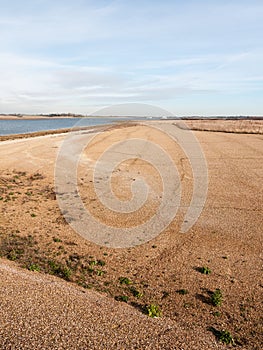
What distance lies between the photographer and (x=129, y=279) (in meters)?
8.79

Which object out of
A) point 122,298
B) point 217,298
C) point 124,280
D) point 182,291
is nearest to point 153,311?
point 122,298

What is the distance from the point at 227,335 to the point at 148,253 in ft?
14.1

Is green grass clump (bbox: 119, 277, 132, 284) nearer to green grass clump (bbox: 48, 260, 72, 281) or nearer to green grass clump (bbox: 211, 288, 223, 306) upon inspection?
green grass clump (bbox: 48, 260, 72, 281)

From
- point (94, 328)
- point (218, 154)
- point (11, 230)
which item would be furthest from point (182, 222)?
point (218, 154)

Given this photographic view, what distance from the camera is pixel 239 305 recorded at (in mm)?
7703

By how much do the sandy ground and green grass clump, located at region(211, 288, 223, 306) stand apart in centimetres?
13

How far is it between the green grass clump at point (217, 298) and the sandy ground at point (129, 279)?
125 mm

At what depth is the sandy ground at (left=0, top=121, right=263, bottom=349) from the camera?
6.17m

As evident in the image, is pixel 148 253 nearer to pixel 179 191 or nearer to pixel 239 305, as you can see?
pixel 239 305

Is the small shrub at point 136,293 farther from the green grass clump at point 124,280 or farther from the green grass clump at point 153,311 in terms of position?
the green grass clump at point 153,311

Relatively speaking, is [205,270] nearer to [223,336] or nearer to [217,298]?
[217,298]

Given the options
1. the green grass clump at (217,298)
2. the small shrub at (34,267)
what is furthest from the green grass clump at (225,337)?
the small shrub at (34,267)

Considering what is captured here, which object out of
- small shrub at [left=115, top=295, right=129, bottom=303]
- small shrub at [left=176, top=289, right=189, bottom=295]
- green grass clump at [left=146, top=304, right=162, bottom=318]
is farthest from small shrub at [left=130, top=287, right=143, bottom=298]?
small shrub at [left=176, top=289, right=189, bottom=295]

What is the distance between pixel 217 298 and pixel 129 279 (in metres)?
2.35
